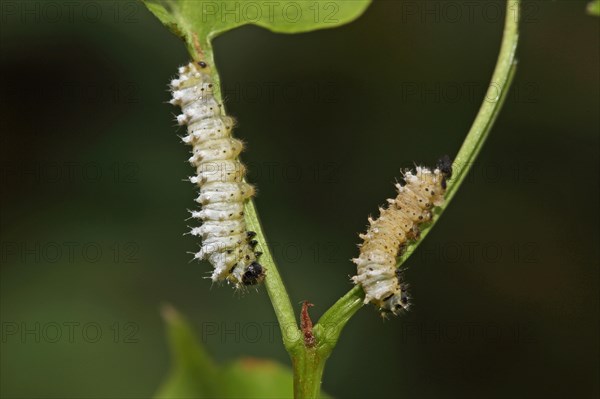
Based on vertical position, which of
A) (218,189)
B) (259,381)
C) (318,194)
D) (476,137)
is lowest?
(259,381)

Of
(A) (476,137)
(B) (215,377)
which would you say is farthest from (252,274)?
(A) (476,137)

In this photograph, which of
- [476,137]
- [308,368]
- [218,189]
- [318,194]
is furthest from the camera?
[318,194]

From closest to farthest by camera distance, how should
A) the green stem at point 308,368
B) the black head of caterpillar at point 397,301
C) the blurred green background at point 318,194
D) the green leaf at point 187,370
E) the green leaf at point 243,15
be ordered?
the green stem at point 308,368
the green leaf at point 243,15
the black head of caterpillar at point 397,301
the green leaf at point 187,370
the blurred green background at point 318,194

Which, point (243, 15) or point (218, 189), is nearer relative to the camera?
point (243, 15)

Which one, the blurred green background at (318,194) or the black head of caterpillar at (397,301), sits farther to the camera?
the blurred green background at (318,194)

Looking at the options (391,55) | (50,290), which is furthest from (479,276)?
(50,290)

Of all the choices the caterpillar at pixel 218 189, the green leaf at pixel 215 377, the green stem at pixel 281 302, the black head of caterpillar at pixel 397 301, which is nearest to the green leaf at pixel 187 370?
the green leaf at pixel 215 377

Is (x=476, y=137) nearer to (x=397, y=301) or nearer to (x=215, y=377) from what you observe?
(x=397, y=301)

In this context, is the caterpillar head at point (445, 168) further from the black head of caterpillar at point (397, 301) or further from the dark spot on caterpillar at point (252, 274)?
the dark spot on caterpillar at point (252, 274)
